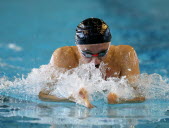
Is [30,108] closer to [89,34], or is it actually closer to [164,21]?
[89,34]

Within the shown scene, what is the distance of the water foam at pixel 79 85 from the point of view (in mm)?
3166

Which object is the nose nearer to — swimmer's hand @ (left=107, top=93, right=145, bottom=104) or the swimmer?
the swimmer

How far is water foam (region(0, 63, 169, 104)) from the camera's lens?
10.4 feet

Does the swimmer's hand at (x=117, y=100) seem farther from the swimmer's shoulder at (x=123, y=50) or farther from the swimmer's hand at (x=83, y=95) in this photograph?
the swimmer's shoulder at (x=123, y=50)

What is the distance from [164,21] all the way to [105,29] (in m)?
3.48

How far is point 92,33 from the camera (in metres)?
3.21

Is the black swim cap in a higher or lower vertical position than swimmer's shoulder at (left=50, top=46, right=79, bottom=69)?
higher

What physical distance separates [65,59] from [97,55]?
438mm

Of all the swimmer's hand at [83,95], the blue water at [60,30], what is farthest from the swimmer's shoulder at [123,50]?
the blue water at [60,30]

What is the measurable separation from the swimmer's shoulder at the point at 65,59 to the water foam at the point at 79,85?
7cm

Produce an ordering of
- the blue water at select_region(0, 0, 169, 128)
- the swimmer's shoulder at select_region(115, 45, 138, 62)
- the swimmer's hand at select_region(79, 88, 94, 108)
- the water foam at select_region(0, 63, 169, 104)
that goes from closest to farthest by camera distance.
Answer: the swimmer's hand at select_region(79, 88, 94, 108) → the water foam at select_region(0, 63, 169, 104) → the swimmer's shoulder at select_region(115, 45, 138, 62) → the blue water at select_region(0, 0, 169, 128)

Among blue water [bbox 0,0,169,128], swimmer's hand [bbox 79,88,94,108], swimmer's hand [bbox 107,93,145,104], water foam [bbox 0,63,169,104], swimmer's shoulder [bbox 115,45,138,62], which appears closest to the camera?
swimmer's hand [bbox 79,88,94,108]

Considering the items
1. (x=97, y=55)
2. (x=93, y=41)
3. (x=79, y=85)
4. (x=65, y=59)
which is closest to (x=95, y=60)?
(x=97, y=55)

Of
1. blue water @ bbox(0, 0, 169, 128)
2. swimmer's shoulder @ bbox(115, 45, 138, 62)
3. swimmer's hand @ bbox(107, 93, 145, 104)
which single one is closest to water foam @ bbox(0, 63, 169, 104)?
swimmer's hand @ bbox(107, 93, 145, 104)
